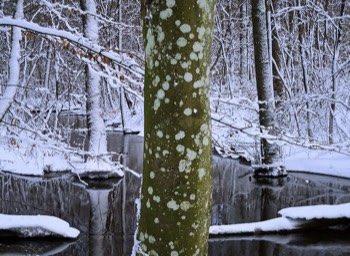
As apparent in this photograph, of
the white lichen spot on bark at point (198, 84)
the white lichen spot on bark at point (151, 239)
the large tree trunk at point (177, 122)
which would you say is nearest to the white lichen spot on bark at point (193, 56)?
the large tree trunk at point (177, 122)

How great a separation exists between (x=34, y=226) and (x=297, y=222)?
5.51 metres

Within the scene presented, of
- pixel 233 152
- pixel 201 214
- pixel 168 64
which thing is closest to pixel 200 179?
pixel 201 214

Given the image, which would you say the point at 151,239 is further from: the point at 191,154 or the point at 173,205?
the point at 191,154

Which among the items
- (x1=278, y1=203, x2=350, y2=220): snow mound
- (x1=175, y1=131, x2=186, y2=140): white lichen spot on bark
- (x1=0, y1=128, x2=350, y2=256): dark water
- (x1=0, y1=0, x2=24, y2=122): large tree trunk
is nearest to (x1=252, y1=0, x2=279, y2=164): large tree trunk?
(x1=0, y1=128, x2=350, y2=256): dark water

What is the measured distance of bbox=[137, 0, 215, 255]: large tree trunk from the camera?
1583mm

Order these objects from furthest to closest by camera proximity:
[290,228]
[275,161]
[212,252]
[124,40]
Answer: [124,40]
[275,161]
[290,228]
[212,252]

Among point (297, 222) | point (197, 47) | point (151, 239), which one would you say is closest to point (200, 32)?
point (197, 47)

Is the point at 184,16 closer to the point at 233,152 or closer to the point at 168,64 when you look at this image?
the point at 168,64

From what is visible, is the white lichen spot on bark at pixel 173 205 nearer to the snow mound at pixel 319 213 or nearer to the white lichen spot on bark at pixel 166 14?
the white lichen spot on bark at pixel 166 14

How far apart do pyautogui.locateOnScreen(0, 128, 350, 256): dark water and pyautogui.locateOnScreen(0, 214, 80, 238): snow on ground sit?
5.9 inches

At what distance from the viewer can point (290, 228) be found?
25.5 ft

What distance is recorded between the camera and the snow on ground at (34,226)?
7.26 meters

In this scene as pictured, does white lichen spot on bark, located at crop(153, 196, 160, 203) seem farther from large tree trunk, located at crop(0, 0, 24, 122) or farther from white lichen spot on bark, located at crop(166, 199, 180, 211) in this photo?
large tree trunk, located at crop(0, 0, 24, 122)

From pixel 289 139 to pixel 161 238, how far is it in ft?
4.87
